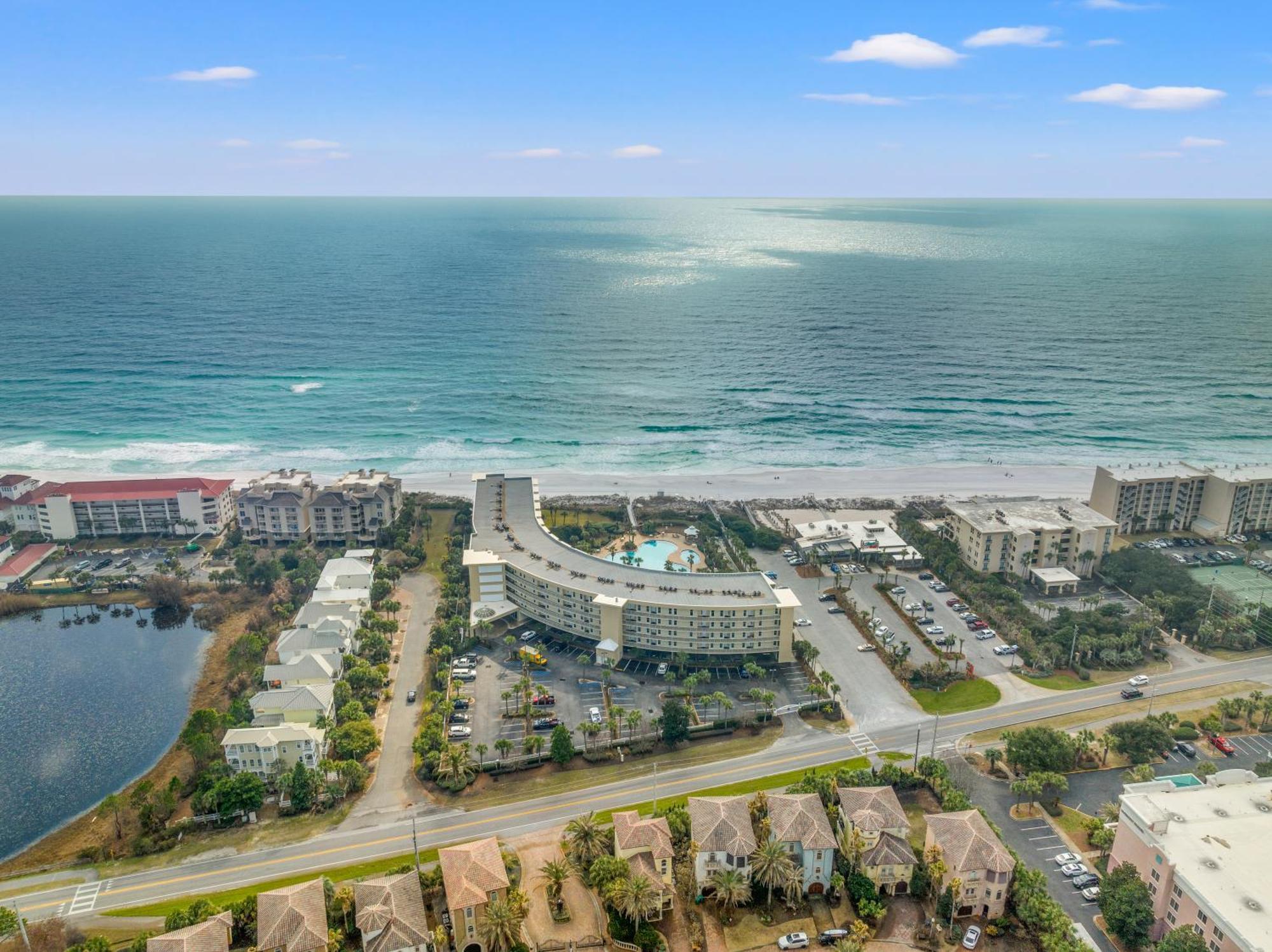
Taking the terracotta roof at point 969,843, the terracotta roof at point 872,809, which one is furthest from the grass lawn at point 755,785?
the terracotta roof at point 969,843

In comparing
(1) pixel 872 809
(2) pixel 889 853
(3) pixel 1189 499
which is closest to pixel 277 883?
(1) pixel 872 809

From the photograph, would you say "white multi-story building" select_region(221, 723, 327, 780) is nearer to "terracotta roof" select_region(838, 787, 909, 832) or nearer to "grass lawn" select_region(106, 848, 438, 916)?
"grass lawn" select_region(106, 848, 438, 916)

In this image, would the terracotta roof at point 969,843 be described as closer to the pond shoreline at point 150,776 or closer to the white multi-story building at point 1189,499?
the pond shoreline at point 150,776

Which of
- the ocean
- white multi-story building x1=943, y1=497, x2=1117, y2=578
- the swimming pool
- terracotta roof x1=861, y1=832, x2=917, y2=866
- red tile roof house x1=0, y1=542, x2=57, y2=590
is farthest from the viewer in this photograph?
the ocean

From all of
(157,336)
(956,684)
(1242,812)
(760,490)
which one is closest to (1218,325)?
(760,490)

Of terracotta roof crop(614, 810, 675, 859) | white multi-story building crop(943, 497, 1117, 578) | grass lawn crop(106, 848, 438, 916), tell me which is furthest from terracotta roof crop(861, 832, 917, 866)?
white multi-story building crop(943, 497, 1117, 578)

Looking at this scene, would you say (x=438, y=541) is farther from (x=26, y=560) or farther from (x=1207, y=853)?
(x=1207, y=853)

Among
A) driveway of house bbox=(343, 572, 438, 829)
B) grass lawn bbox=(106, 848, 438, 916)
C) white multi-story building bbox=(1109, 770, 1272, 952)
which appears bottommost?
driveway of house bbox=(343, 572, 438, 829)
